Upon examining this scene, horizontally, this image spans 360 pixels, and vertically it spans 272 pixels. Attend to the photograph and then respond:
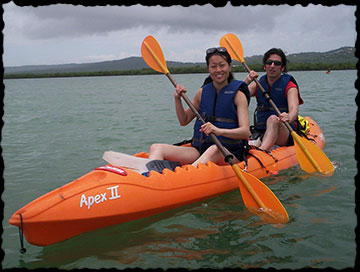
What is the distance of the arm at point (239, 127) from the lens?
11.8 feet

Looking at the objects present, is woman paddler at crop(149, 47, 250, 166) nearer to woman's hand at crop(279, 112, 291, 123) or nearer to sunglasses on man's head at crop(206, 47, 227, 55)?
sunglasses on man's head at crop(206, 47, 227, 55)

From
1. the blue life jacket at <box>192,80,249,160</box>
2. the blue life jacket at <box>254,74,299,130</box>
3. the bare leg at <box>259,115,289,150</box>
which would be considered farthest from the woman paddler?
the blue life jacket at <box>254,74,299,130</box>

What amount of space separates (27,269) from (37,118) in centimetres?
861

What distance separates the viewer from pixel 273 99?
16.5 feet

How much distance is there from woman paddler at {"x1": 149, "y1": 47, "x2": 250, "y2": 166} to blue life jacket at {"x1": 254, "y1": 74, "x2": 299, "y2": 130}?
1.12m

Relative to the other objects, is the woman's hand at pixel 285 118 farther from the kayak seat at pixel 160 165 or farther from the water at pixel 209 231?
the kayak seat at pixel 160 165

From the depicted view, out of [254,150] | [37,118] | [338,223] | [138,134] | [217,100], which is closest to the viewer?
[338,223]

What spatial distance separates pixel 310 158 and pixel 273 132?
599mm

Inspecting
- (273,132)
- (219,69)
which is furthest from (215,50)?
(273,132)

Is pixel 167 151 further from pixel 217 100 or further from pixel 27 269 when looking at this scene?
pixel 27 269

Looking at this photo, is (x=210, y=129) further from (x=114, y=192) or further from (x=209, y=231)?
(x=114, y=192)

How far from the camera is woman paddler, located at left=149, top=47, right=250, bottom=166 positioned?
3648 millimetres

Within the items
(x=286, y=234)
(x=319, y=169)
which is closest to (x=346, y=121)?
(x=319, y=169)

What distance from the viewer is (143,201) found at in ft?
10.2
